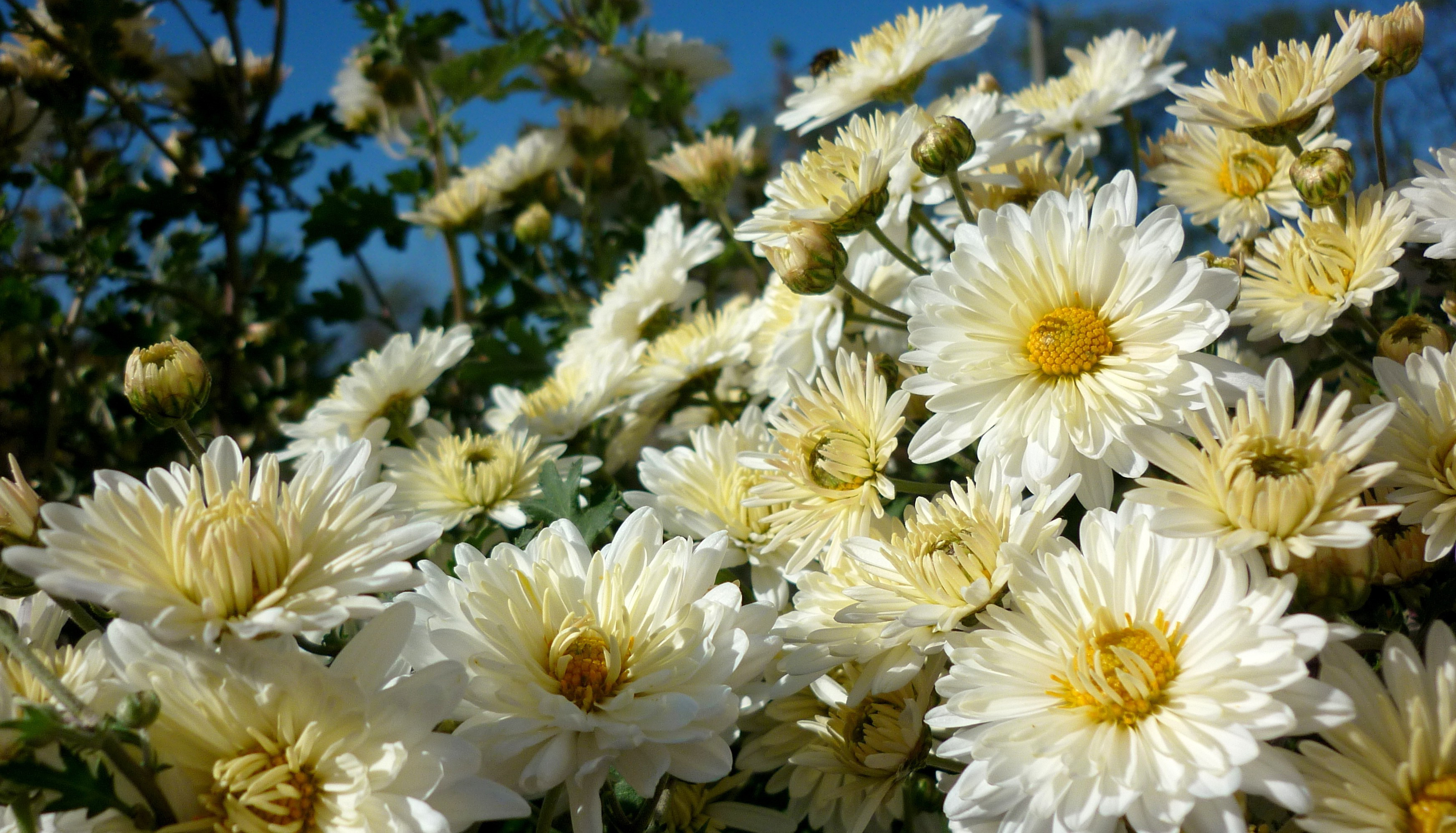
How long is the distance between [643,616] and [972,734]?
0.74ft

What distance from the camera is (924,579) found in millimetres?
609

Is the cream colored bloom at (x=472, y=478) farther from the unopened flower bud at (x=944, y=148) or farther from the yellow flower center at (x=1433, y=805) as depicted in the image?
the yellow flower center at (x=1433, y=805)

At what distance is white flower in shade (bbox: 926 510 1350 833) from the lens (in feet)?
1.54

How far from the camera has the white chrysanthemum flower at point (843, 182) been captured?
0.81m

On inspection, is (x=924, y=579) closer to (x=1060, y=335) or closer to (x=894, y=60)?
(x=1060, y=335)

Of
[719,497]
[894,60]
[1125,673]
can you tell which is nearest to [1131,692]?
[1125,673]

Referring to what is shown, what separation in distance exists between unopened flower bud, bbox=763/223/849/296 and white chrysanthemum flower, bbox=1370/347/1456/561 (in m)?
0.40

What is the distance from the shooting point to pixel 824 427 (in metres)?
0.72

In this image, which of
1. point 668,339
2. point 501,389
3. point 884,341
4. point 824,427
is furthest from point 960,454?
point 501,389

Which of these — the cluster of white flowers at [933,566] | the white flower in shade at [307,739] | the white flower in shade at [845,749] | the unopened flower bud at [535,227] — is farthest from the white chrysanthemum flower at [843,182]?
the unopened flower bud at [535,227]

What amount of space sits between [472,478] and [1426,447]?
81 cm

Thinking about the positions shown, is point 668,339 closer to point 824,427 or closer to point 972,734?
point 824,427

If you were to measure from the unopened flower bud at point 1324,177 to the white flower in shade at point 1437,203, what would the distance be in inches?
1.6

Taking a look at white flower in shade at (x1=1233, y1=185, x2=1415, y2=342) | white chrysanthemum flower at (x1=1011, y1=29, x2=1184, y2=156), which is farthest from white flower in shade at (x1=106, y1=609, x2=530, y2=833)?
white chrysanthemum flower at (x1=1011, y1=29, x2=1184, y2=156)
